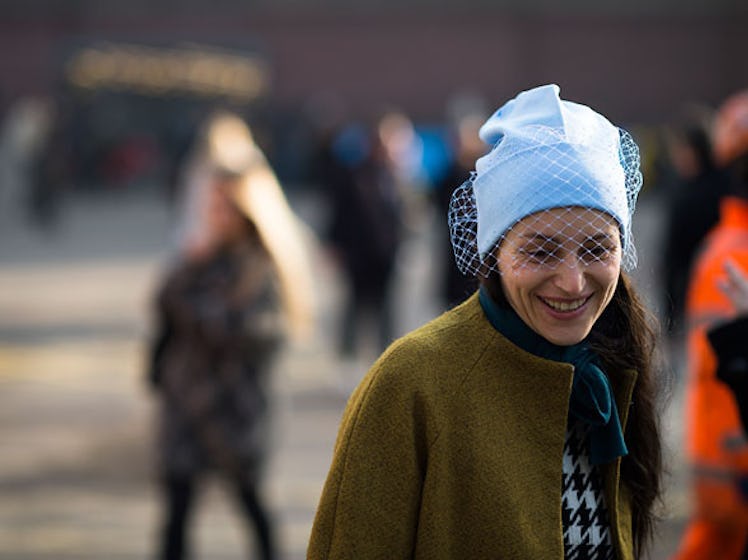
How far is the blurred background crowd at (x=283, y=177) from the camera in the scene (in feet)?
25.2

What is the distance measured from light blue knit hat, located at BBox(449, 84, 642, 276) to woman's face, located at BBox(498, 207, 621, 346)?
0.08 feet

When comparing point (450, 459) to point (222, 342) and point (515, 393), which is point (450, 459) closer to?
point (515, 393)

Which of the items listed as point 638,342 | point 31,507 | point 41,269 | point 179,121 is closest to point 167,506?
point 31,507

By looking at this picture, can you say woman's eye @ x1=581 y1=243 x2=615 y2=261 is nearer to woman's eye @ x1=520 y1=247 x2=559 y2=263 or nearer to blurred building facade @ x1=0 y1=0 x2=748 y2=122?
woman's eye @ x1=520 y1=247 x2=559 y2=263

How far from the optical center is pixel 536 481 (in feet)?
7.84

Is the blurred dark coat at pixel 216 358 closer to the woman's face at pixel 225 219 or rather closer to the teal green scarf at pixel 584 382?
the woman's face at pixel 225 219

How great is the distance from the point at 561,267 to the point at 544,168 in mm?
171

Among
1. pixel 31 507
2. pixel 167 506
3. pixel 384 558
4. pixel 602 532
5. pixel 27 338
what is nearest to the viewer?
pixel 384 558

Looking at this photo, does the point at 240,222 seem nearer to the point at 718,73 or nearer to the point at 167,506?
the point at 167,506

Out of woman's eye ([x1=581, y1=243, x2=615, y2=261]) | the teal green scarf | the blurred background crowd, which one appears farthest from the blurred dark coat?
woman's eye ([x1=581, y1=243, x2=615, y2=261])

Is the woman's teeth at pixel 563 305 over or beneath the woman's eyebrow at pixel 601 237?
beneath

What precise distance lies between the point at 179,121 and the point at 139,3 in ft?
13.5

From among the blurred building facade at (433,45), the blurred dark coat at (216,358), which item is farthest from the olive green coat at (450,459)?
the blurred building facade at (433,45)

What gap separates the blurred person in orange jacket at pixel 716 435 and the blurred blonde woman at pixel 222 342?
183 cm
